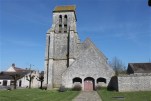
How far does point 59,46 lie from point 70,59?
4.21 meters

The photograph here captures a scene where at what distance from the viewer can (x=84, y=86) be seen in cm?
3741

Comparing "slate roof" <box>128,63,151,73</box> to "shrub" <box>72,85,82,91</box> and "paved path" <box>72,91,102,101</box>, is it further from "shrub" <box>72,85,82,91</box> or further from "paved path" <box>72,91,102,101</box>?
"paved path" <box>72,91,102,101</box>

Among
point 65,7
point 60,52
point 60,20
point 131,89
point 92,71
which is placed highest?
point 65,7

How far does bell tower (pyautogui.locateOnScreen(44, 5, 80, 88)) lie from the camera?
4006 centimetres

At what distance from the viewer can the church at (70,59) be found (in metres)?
37.0


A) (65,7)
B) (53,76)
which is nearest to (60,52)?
(53,76)

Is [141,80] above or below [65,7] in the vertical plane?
below

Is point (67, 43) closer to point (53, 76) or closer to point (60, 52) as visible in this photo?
point (60, 52)

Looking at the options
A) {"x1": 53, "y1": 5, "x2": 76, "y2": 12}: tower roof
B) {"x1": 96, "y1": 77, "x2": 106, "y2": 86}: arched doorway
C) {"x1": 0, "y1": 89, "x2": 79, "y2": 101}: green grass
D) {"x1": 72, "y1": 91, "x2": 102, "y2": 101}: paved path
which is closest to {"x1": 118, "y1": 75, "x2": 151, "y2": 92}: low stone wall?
{"x1": 96, "y1": 77, "x2": 106, "y2": 86}: arched doorway

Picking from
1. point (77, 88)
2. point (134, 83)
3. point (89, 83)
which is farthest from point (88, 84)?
point (134, 83)

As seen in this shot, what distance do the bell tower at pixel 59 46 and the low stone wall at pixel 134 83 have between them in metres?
13.1

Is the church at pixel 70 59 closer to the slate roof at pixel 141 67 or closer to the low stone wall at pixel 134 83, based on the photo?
the slate roof at pixel 141 67

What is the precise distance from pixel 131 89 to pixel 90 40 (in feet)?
51.1

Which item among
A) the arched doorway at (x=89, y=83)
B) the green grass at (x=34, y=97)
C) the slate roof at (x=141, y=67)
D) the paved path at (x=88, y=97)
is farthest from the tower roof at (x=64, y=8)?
the paved path at (x=88, y=97)
